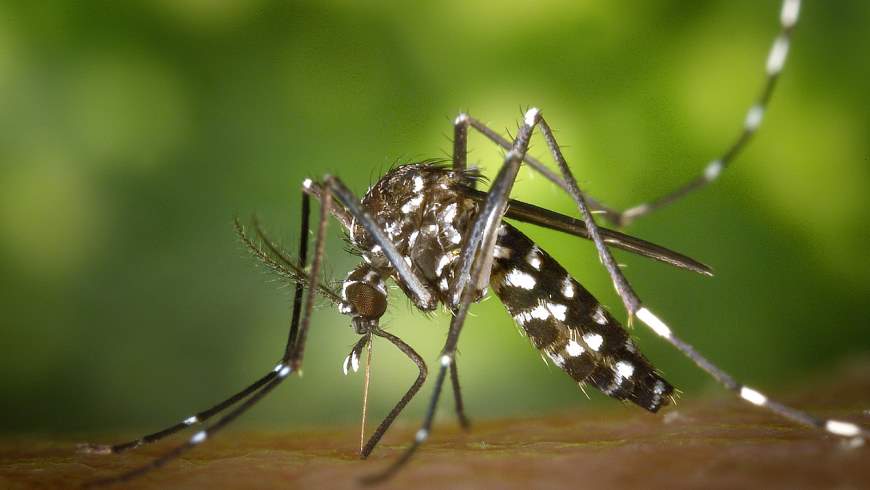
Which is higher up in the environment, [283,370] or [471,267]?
[471,267]


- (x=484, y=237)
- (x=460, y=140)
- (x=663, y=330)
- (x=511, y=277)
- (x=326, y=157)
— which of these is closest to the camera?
(x=663, y=330)

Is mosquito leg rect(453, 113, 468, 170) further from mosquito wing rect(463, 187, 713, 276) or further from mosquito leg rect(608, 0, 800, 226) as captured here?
mosquito leg rect(608, 0, 800, 226)

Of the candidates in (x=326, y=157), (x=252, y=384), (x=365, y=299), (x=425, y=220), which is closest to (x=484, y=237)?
(x=425, y=220)

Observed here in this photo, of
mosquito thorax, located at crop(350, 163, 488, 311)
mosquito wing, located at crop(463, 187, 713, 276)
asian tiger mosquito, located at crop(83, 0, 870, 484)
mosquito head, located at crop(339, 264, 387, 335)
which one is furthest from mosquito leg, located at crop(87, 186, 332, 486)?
mosquito wing, located at crop(463, 187, 713, 276)

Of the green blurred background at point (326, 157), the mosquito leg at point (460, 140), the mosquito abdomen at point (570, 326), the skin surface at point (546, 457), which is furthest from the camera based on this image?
the green blurred background at point (326, 157)

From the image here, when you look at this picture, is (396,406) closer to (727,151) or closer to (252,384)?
(252,384)

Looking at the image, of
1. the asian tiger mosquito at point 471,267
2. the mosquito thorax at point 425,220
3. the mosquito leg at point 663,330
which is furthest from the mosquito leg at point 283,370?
the mosquito leg at point 663,330

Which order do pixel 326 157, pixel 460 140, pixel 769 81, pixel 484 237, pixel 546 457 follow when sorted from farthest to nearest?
pixel 326 157, pixel 460 140, pixel 484 237, pixel 769 81, pixel 546 457

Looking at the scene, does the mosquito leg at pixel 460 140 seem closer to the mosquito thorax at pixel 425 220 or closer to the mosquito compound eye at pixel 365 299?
the mosquito thorax at pixel 425 220
